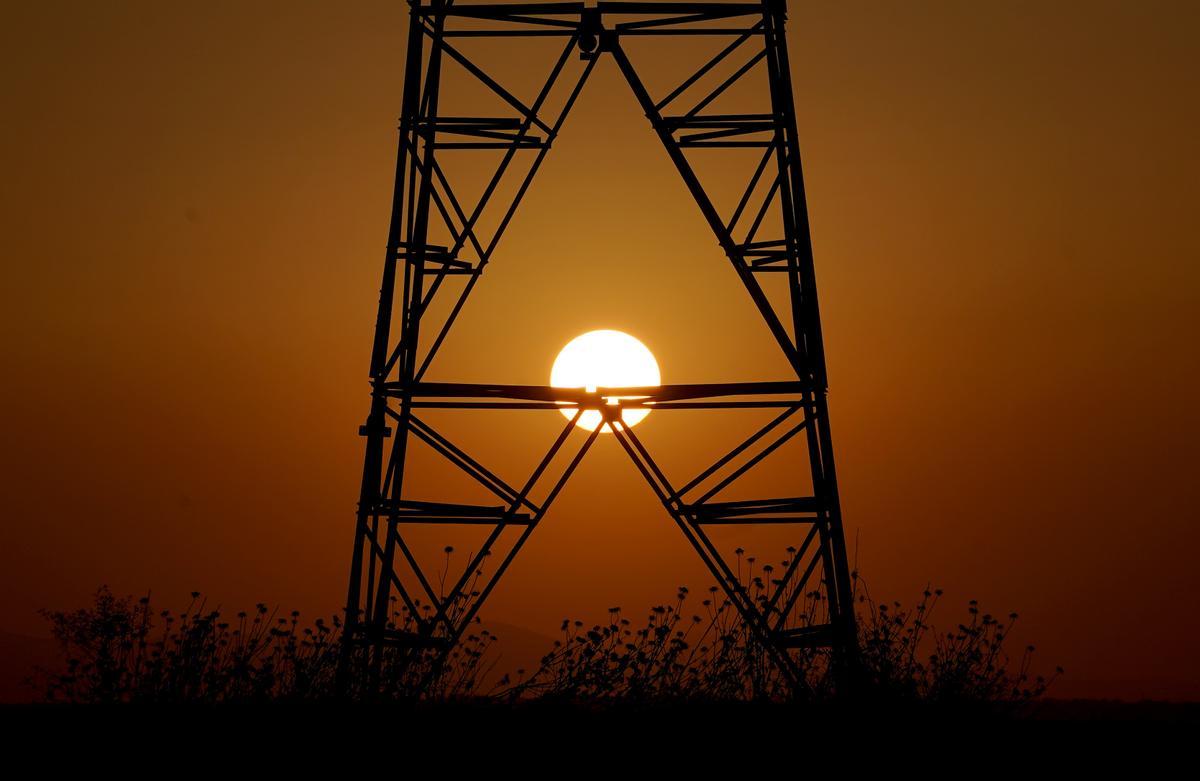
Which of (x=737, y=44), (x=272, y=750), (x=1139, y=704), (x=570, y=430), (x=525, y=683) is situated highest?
(x=737, y=44)

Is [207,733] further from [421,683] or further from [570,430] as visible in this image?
[570,430]

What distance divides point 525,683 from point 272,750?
292cm

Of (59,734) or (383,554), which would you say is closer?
(59,734)

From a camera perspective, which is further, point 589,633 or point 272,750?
point 589,633

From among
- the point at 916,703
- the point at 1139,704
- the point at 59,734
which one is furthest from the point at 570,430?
the point at 1139,704

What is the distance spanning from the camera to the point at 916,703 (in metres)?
13.2

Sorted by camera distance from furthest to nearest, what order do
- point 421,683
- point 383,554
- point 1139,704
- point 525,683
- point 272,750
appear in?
point 1139,704 < point 383,554 < point 421,683 < point 525,683 < point 272,750

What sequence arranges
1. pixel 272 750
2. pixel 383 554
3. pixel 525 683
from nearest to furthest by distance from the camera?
pixel 272 750
pixel 525 683
pixel 383 554

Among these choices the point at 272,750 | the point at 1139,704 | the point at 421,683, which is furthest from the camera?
the point at 1139,704

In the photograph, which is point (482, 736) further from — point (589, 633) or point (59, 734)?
point (59, 734)

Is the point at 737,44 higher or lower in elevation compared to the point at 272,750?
higher

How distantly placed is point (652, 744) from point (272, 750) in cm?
304

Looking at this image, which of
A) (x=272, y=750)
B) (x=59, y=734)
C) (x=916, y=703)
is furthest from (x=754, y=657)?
(x=59, y=734)

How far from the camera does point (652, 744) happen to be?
35.5 ft
